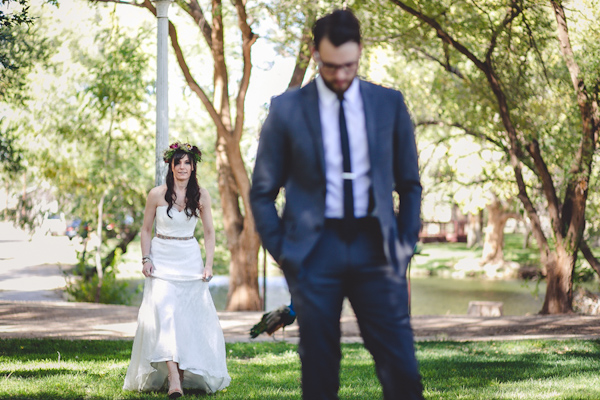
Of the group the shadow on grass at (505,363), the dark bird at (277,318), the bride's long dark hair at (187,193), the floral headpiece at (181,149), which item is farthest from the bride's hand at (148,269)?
the dark bird at (277,318)

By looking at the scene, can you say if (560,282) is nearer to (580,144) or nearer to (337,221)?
(580,144)

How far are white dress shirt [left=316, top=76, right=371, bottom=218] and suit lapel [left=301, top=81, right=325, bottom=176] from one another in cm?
2

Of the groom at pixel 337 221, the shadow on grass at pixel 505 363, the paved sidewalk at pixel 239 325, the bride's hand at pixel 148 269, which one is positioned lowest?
the paved sidewalk at pixel 239 325

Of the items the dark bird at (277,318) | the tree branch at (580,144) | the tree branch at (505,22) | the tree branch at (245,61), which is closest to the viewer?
the dark bird at (277,318)

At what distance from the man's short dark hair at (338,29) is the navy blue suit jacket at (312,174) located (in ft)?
0.75

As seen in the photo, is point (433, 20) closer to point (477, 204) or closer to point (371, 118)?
point (371, 118)

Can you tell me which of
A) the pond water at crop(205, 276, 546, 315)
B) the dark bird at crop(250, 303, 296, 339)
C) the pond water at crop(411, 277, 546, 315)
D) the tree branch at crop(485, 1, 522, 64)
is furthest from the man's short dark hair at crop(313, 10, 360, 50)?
the pond water at crop(205, 276, 546, 315)

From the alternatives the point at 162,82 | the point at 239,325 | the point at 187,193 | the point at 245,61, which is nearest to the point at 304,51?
the point at 245,61

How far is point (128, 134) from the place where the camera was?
60.2ft

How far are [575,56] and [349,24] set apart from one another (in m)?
11.7

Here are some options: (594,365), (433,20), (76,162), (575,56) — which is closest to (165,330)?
(594,365)

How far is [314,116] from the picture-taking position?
297 cm

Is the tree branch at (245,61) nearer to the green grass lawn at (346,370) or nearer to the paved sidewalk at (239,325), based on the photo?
the paved sidewalk at (239,325)

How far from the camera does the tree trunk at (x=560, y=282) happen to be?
14.7 metres
